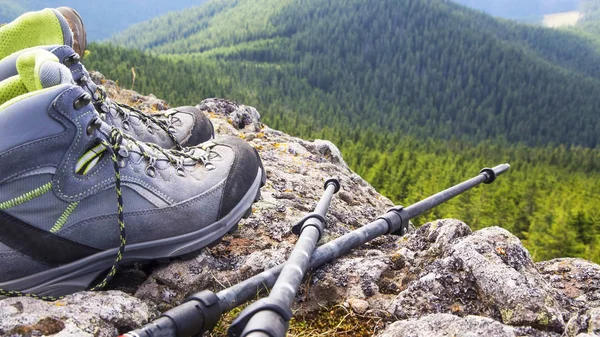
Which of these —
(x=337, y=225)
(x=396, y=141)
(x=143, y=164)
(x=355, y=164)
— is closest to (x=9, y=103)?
(x=143, y=164)

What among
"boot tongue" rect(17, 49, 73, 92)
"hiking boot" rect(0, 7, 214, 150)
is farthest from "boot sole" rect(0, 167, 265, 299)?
"hiking boot" rect(0, 7, 214, 150)

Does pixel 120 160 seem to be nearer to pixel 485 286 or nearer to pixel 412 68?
pixel 485 286

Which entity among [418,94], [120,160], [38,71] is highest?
[38,71]

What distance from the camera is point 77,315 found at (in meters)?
2.02

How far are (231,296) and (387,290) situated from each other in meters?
0.95

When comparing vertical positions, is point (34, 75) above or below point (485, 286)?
above

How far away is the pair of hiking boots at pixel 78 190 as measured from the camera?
2078 mm

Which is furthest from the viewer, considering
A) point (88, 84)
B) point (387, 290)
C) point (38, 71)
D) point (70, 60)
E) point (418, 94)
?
point (418, 94)

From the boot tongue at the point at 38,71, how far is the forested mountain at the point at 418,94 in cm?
2856

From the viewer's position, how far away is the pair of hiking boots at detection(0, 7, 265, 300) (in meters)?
2.08

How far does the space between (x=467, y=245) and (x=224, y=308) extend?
140cm

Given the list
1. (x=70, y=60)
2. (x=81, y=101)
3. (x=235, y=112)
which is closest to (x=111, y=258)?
(x=81, y=101)

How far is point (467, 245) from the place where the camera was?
2438mm

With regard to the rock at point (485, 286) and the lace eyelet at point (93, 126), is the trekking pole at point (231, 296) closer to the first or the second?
the rock at point (485, 286)
